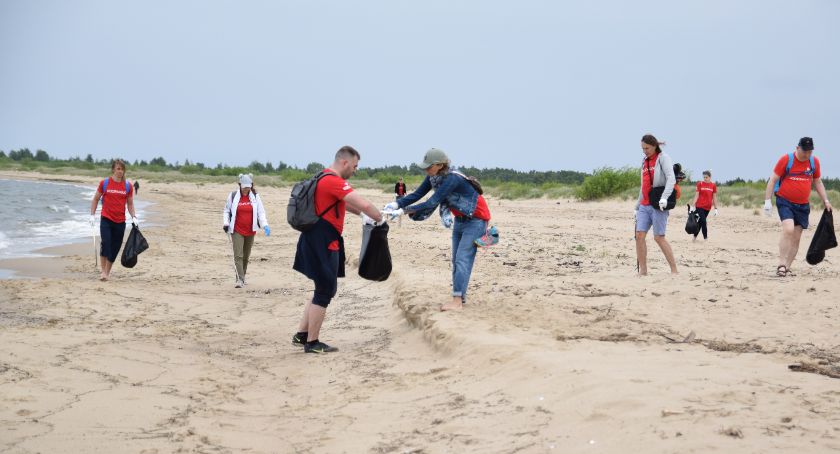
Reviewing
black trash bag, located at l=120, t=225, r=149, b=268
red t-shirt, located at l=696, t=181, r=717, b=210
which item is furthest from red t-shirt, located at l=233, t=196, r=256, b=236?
red t-shirt, located at l=696, t=181, r=717, b=210

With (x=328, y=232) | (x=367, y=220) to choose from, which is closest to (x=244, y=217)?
(x=367, y=220)

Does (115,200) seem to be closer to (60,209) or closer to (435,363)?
(435,363)

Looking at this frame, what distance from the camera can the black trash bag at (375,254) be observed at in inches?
305

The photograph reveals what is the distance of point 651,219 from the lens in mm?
10531

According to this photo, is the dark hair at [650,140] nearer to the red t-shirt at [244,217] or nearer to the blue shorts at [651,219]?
the blue shorts at [651,219]

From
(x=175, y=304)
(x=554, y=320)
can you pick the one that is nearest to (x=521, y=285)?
(x=554, y=320)

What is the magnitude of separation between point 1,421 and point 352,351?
3.28 metres

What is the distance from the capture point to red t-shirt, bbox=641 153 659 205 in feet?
34.2

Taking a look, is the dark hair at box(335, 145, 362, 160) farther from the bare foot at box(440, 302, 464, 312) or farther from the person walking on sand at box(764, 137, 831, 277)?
the person walking on sand at box(764, 137, 831, 277)

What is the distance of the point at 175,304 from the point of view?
409 inches

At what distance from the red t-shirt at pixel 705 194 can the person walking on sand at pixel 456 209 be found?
35.6 feet

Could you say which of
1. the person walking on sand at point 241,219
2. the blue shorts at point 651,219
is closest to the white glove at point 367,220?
the blue shorts at point 651,219

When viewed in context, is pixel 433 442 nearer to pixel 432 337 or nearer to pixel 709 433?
pixel 709 433

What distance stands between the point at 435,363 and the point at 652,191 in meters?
4.67
